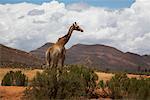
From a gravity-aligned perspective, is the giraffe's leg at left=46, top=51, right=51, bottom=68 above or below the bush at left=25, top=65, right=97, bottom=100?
above

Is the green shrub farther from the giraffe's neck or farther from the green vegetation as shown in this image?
the giraffe's neck

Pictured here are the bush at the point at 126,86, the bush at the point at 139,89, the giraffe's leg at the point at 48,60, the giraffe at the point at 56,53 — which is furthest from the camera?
the giraffe's leg at the point at 48,60

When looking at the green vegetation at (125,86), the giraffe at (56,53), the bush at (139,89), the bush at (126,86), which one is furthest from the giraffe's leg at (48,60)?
the bush at (139,89)

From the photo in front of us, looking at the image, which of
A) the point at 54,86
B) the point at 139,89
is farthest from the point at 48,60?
the point at 139,89

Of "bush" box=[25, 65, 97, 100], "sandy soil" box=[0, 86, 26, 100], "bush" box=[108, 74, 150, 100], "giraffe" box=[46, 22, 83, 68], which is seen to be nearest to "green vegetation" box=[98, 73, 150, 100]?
"bush" box=[108, 74, 150, 100]

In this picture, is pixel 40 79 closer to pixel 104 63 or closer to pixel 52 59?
pixel 52 59

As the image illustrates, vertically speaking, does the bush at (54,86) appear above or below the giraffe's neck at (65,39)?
below

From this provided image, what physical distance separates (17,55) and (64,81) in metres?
106

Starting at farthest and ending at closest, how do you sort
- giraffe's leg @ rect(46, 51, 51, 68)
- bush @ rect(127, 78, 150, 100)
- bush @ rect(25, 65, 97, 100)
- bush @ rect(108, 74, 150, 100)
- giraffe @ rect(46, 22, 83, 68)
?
1. giraffe's leg @ rect(46, 51, 51, 68)
2. giraffe @ rect(46, 22, 83, 68)
3. bush @ rect(25, 65, 97, 100)
4. bush @ rect(108, 74, 150, 100)
5. bush @ rect(127, 78, 150, 100)

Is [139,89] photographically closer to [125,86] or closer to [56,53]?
[125,86]

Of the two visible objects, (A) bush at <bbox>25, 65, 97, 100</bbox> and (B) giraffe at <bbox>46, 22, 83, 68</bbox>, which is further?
(B) giraffe at <bbox>46, 22, 83, 68</bbox>

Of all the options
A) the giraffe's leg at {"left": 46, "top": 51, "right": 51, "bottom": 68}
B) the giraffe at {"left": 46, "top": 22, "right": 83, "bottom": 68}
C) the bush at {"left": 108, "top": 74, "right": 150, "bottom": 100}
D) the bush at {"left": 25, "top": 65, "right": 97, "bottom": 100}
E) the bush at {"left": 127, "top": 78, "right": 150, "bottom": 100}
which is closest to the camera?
the bush at {"left": 127, "top": 78, "right": 150, "bottom": 100}

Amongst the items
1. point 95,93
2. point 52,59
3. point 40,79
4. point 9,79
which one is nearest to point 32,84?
point 40,79

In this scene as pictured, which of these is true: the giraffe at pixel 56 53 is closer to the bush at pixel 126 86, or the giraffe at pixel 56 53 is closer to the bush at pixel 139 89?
the bush at pixel 126 86
